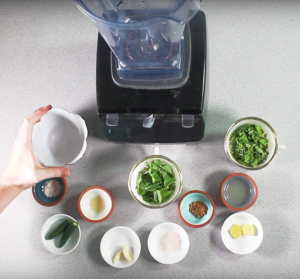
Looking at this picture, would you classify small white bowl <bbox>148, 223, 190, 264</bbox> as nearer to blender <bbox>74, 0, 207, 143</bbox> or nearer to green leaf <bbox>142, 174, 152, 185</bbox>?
green leaf <bbox>142, 174, 152, 185</bbox>

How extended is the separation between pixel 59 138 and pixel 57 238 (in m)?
0.34

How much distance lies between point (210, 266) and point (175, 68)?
0.67 meters

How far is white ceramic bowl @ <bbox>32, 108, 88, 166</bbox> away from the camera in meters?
1.14

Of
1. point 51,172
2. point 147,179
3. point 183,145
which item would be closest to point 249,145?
point 183,145

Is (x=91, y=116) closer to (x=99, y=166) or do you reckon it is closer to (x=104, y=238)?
(x=99, y=166)

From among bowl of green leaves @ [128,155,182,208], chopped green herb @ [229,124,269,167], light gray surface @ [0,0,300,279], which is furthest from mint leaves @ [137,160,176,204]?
chopped green herb @ [229,124,269,167]

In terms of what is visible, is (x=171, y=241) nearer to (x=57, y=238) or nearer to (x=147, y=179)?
(x=147, y=179)

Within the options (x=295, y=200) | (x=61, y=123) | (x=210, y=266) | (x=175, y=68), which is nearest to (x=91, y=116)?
(x=61, y=123)

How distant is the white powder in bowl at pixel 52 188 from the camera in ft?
3.82

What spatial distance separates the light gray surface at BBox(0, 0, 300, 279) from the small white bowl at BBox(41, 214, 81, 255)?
0.12 feet

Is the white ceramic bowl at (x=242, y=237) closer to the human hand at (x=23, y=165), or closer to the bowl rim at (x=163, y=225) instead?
the bowl rim at (x=163, y=225)

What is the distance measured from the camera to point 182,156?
1.18m

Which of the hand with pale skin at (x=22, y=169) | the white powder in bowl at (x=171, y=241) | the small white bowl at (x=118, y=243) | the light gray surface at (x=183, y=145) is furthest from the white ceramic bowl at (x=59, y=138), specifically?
the white powder in bowl at (x=171, y=241)

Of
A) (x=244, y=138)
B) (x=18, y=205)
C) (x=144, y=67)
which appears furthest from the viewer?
(x=18, y=205)
